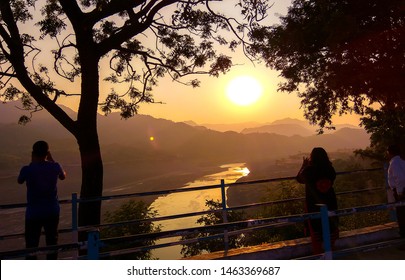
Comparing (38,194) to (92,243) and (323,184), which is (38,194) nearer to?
(92,243)

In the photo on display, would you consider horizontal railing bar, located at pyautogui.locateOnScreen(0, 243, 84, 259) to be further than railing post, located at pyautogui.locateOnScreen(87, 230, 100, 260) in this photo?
No

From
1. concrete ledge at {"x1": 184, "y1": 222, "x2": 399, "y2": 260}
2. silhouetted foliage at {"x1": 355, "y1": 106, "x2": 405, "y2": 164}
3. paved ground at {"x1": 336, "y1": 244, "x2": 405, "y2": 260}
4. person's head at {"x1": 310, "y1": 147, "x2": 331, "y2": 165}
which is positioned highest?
silhouetted foliage at {"x1": 355, "y1": 106, "x2": 405, "y2": 164}

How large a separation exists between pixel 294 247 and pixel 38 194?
3859 millimetres

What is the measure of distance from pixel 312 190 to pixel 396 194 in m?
1.76

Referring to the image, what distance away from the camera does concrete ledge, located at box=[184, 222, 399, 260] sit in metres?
5.20

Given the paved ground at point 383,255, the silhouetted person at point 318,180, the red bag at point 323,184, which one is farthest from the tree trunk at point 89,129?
the paved ground at point 383,255

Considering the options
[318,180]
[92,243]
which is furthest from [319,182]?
[92,243]

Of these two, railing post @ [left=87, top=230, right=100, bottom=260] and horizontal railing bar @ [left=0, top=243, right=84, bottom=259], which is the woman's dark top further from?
horizontal railing bar @ [left=0, top=243, right=84, bottom=259]

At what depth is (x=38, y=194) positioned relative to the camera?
14.5 feet

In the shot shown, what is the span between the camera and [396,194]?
5.58 meters

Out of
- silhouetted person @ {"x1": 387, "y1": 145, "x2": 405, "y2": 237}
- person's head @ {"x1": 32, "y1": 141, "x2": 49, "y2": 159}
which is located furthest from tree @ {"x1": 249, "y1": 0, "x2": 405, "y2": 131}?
person's head @ {"x1": 32, "y1": 141, "x2": 49, "y2": 159}

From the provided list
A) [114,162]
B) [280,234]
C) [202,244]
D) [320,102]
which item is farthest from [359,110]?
[114,162]

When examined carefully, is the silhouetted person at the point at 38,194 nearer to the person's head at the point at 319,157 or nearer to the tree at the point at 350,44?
the person's head at the point at 319,157

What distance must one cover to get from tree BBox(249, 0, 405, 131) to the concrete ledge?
5048mm
